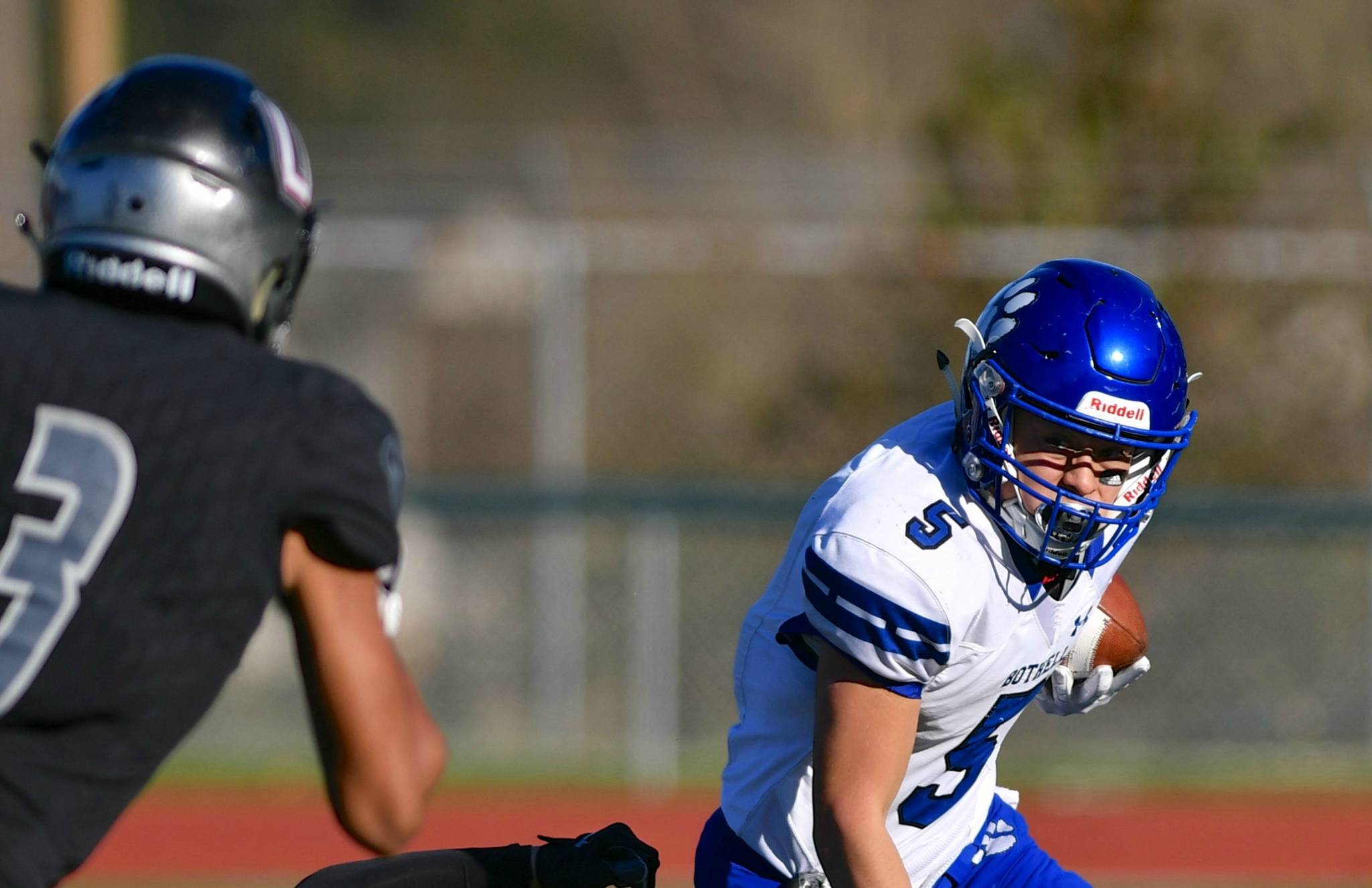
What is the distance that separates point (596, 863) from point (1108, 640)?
44.0 inches

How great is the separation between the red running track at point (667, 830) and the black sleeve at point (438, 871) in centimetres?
472

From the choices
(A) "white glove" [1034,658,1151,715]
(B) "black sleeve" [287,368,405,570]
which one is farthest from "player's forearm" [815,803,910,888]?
(B) "black sleeve" [287,368,405,570]

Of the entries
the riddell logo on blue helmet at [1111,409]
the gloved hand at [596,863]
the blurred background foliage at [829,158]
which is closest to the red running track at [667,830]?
the blurred background foliage at [829,158]

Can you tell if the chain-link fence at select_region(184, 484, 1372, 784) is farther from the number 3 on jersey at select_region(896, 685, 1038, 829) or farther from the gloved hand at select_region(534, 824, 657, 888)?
the gloved hand at select_region(534, 824, 657, 888)

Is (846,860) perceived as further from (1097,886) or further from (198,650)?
(1097,886)

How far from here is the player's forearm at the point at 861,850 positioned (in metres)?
2.69

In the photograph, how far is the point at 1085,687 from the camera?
11.1 ft

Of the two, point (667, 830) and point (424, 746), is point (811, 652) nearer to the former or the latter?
point (424, 746)

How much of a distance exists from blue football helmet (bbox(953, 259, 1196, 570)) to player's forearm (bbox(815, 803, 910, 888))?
1.86 ft

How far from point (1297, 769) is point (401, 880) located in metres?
7.67

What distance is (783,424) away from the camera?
38.9 feet

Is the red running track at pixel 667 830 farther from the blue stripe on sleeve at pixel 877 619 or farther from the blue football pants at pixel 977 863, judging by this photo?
the blue stripe on sleeve at pixel 877 619

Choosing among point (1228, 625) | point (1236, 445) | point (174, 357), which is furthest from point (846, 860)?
point (1236, 445)

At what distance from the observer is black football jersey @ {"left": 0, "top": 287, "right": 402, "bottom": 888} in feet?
6.26
